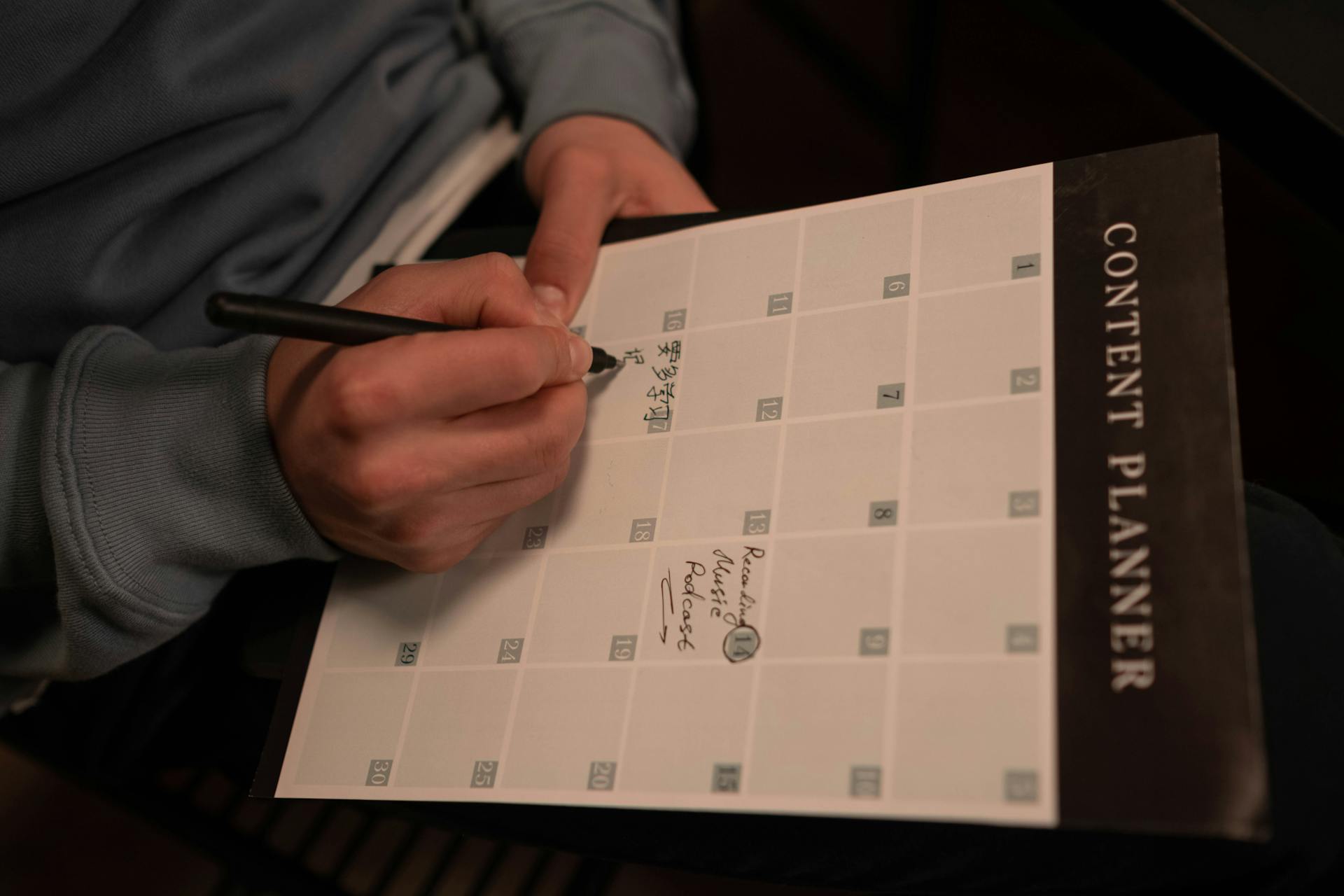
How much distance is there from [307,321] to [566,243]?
0.18 meters

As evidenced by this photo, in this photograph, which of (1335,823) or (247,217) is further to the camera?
(247,217)

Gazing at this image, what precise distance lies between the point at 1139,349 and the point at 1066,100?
0.92ft

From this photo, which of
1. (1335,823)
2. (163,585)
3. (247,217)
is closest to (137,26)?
(247,217)

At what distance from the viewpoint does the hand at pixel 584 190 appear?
0.51m

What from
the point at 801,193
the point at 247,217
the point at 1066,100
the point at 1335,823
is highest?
the point at 801,193

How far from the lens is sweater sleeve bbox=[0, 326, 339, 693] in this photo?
0.43 m

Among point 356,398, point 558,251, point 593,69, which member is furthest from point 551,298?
point 593,69

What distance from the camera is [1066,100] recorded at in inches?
22.3

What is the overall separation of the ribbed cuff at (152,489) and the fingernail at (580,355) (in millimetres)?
146

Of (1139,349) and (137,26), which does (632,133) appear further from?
(1139,349)

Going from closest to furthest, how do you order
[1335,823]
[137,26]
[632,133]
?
[1335,823] → [137,26] → [632,133]

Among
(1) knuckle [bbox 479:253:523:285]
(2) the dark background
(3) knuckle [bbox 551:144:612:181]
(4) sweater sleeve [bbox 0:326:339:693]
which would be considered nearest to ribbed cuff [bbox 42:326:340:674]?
(4) sweater sleeve [bbox 0:326:339:693]

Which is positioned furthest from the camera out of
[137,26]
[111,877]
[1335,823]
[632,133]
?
[111,877]

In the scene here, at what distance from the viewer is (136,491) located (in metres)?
0.44
